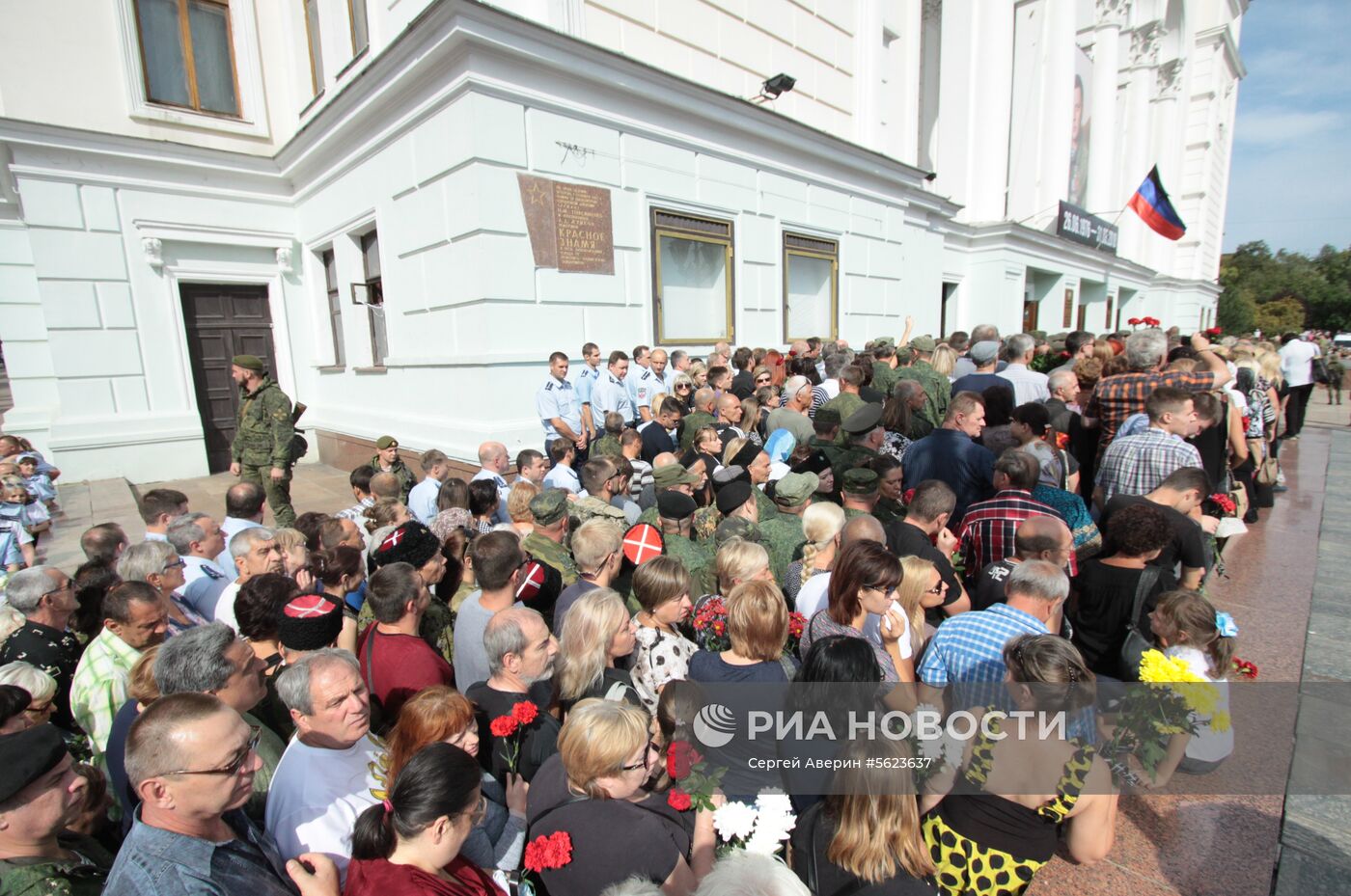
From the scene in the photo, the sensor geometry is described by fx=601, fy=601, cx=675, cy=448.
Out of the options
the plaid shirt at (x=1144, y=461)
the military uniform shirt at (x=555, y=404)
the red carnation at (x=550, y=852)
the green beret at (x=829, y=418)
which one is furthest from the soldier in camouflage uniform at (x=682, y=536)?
the military uniform shirt at (x=555, y=404)

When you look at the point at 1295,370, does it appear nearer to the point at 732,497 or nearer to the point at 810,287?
the point at 810,287

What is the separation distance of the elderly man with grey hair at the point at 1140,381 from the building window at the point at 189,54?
40.3 feet

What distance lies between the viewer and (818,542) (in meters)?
3.26

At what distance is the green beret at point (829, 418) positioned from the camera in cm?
473

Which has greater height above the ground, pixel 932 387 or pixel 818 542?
pixel 932 387

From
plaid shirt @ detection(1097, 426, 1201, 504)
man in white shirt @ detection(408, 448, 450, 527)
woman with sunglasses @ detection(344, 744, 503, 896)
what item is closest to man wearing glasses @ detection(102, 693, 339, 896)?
woman with sunglasses @ detection(344, 744, 503, 896)

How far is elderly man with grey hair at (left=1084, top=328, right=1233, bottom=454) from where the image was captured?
466 centimetres

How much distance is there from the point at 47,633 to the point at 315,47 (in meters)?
9.84

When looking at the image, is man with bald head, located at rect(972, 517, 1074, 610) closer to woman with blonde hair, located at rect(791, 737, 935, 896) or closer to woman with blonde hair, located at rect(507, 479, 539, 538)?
woman with blonde hair, located at rect(791, 737, 935, 896)

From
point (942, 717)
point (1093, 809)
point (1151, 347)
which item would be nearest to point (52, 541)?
point (942, 717)

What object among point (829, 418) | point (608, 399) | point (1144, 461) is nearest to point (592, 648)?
point (829, 418)

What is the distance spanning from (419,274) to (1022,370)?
661 cm

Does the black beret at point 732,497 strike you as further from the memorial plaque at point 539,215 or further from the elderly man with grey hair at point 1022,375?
the memorial plaque at point 539,215

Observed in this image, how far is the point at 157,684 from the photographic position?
2078mm
